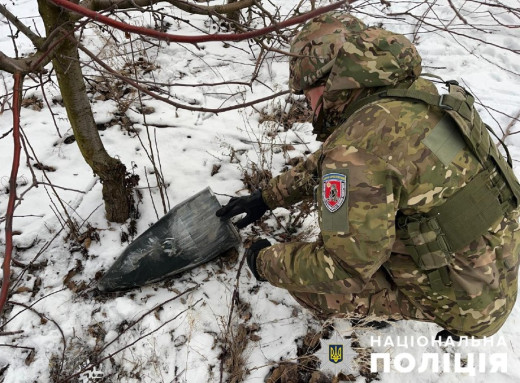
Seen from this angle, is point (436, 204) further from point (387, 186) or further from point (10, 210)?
point (10, 210)

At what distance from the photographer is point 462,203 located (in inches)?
57.9

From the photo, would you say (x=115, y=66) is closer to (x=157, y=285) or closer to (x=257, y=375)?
(x=157, y=285)

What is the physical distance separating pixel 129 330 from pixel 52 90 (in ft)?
8.25

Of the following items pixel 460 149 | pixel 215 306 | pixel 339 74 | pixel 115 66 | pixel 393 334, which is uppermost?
pixel 115 66

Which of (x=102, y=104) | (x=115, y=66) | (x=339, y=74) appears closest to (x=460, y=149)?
(x=339, y=74)

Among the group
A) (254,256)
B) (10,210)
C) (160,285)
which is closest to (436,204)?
(254,256)

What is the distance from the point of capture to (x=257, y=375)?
1.99 m

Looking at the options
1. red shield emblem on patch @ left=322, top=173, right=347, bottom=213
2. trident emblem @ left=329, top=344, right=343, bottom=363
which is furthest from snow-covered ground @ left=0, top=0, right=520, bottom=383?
red shield emblem on patch @ left=322, top=173, right=347, bottom=213

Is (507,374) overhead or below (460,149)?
below

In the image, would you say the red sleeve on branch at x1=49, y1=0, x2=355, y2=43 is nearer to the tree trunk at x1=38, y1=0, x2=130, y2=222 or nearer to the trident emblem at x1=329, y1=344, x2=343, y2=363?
the tree trunk at x1=38, y1=0, x2=130, y2=222

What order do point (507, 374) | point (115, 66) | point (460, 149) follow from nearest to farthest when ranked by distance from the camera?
1. point (460, 149)
2. point (507, 374)
3. point (115, 66)

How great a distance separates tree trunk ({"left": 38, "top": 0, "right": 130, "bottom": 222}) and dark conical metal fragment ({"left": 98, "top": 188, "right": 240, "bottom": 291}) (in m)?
0.34

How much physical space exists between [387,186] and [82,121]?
1699mm

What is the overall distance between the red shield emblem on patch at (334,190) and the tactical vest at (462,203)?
30cm
